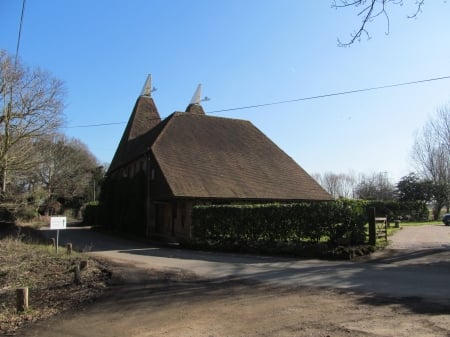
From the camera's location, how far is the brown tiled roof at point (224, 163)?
29.3 metres

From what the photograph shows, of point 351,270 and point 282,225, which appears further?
point 282,225

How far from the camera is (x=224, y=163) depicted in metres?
33.1

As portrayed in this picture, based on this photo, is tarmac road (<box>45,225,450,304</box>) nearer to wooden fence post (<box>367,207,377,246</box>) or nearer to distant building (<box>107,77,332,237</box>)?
wooden fence post (<box>367,207,377,246</box>)

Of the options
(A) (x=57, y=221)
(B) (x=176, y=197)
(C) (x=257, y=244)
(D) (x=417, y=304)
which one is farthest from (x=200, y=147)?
(D) (x=417, y=304)

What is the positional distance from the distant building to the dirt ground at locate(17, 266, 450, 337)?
55.0 ft

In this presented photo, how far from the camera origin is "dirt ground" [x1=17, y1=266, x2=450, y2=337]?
717 cm

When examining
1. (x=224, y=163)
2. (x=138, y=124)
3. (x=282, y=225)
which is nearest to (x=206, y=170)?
(x=224, y=163)

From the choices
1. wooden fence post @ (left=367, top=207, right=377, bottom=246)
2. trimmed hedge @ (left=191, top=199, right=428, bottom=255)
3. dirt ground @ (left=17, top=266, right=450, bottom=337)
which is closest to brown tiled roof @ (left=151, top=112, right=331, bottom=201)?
trimmed hedge @ (left=191, top=199, right=428, bottom=255)

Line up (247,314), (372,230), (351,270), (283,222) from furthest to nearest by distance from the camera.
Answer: (283,222), (372,230), (351,270), (247,314)

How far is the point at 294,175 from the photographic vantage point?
117ft

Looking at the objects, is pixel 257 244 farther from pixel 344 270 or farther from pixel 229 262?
pixel 344 270

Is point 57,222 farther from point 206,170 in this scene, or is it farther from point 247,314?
point 206,170

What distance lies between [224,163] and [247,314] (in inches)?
979

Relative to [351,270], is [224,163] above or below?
above
